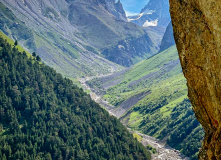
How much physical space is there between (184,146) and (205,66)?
480 feet

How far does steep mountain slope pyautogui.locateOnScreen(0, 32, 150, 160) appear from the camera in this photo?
400 feet

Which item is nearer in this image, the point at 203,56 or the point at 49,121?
the point at 203,56

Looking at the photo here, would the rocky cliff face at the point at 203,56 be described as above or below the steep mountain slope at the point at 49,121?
above

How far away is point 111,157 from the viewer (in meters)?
129

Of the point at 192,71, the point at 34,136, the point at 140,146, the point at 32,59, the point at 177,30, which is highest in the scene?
the point at 177,30

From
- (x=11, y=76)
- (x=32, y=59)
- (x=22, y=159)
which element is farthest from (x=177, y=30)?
(x=32, y=59)

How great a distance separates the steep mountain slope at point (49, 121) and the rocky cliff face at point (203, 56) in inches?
3918

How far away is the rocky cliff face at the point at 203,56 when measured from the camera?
58.1 ft

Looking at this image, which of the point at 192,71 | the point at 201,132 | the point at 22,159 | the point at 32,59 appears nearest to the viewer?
the point at 192,71

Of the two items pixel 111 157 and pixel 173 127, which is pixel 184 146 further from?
pixel 111 157

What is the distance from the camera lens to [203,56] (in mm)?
18953

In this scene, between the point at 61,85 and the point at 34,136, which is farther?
the point at 61,85

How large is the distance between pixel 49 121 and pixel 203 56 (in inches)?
5052

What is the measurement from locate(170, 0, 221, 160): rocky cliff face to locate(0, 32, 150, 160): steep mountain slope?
326 ft
